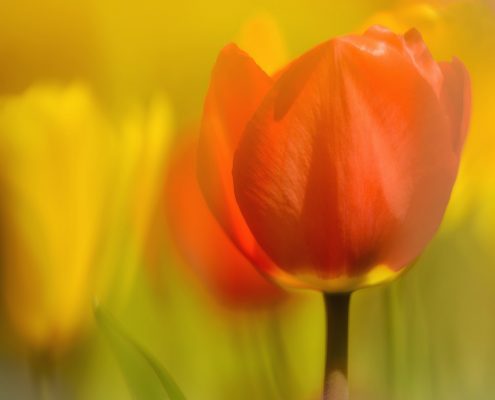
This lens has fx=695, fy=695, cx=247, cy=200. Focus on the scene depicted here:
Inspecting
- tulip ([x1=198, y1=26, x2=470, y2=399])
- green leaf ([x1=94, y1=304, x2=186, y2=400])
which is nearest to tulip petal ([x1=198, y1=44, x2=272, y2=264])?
tulip ([x1=198, y1=26, x2=470, y2=399])

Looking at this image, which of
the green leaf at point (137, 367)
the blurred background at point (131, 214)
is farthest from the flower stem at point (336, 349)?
the green leaf at point (137, 367)

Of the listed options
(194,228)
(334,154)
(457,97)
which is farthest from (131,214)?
(457,97)

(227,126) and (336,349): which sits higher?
(227,126)

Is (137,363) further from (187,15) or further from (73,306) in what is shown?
(187,15)

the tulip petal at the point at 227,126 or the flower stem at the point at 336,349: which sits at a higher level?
the tulip petal at the point at 227,126

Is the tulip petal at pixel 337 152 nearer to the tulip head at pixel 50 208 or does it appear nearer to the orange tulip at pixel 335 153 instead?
the orange tulip at pixel 335 153

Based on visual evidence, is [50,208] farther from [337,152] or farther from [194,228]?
[337,152]

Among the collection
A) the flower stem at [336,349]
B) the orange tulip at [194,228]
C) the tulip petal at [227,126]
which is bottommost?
the flower stem at [336,349]
